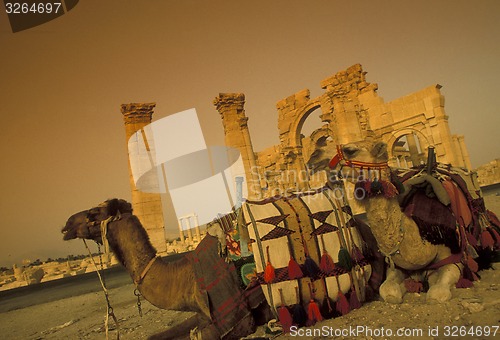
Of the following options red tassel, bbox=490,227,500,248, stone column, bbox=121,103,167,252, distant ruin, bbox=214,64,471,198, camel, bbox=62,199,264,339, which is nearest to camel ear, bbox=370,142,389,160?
camel, bbox=62,199,264,339

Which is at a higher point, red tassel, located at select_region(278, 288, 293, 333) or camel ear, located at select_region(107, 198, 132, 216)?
camel ear, located at select_region(107, 198, 132, 216)

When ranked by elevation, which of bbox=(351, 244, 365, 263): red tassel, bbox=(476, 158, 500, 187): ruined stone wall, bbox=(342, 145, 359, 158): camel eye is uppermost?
bbox=(342, 145, 359, 158): camel eye

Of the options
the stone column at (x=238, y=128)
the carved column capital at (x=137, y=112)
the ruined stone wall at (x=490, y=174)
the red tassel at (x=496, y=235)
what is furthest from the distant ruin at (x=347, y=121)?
the ruined stone wall at (x=490, y=174)

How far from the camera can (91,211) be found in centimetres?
384

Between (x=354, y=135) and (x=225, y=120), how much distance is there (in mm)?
8015

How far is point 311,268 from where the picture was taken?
146 inches

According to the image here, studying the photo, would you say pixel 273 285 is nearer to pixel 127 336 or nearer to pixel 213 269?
pixel 213 269

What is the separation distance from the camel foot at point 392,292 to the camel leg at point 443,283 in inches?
11.7

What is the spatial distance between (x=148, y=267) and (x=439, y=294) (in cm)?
308

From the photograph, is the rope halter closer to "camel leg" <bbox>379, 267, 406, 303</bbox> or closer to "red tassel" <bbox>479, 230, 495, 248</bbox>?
"camel leg" <bbox>379, 267, 406, 303</bbox>

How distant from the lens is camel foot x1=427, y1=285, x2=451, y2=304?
3.45 meters

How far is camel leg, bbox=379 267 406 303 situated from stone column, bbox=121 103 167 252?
15.3 metres

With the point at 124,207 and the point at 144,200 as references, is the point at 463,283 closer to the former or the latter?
the point at 124,207

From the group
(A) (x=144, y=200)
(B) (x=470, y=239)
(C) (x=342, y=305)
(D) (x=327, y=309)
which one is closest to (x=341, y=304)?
(C) (x=342, y=305)
